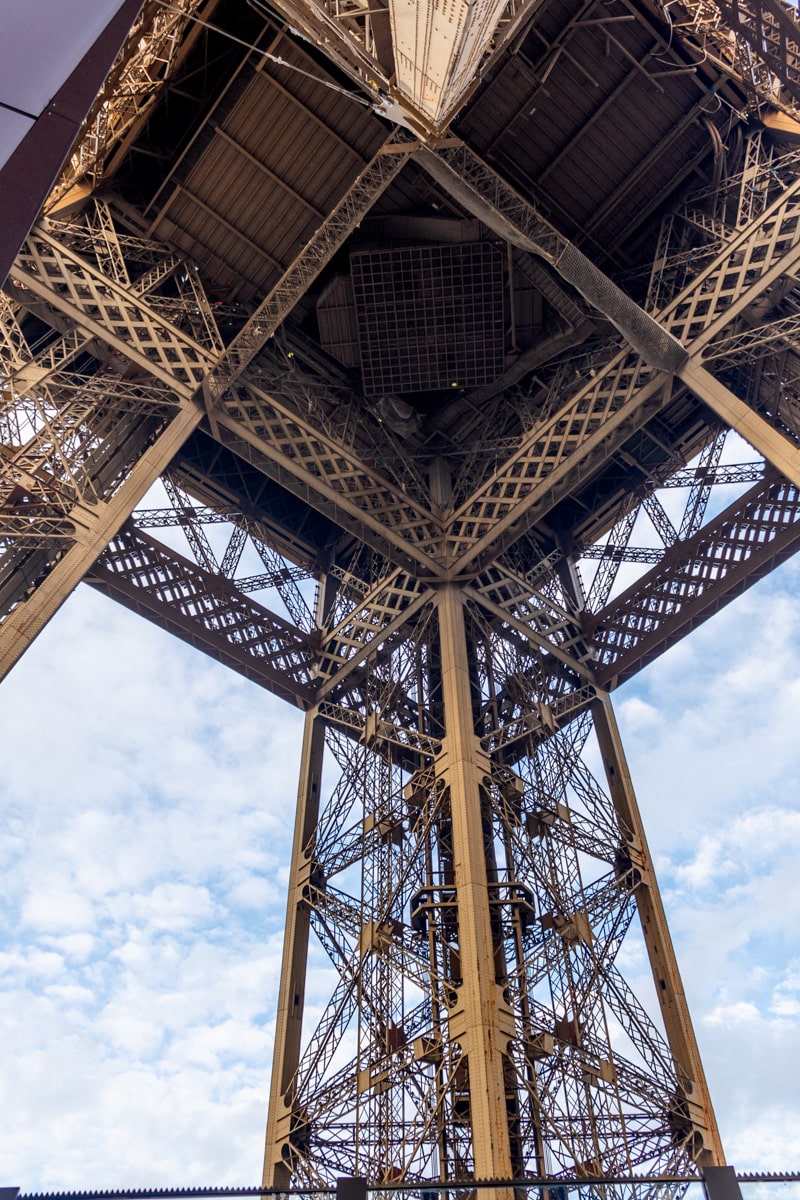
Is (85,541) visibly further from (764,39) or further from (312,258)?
(764,39)

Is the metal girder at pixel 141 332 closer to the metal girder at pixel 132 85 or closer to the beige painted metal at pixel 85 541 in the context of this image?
the beige painted metal at pixel 85 541

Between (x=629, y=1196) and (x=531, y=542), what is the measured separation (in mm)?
14783

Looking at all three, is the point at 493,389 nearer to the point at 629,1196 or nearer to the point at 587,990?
the point at 587,990

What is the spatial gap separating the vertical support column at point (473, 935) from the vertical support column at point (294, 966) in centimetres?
373

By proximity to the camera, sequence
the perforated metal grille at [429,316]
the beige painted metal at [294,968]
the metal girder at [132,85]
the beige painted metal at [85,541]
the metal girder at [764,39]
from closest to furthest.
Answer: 1. the beige painted metal at [85,541]
2. the metal girder at [764,39]
3. the metal girder at [132,85]
4. the beige painted metal at [294,968]
5. the perforated metal grille at [429,316]

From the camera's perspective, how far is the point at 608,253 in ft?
60.6

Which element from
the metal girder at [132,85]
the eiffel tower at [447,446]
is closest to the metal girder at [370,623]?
the eiffel tower at [447,446]

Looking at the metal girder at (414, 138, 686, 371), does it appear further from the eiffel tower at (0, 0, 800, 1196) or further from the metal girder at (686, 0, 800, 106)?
the metal girder at (686, 0, 800, 106)

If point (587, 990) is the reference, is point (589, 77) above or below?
above

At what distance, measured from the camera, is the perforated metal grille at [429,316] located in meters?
17.9

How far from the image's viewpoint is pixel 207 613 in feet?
63.8

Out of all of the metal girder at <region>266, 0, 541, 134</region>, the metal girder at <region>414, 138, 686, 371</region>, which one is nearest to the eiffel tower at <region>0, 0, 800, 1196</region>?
the metal girder at <region>414, 138, 686, 371</region>

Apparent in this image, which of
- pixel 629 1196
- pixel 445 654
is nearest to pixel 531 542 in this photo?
pixel 445 654

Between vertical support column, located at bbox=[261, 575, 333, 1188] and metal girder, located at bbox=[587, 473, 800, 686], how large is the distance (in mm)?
6110
